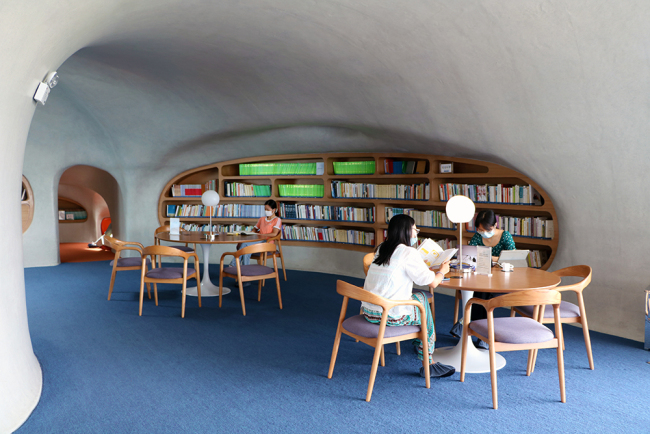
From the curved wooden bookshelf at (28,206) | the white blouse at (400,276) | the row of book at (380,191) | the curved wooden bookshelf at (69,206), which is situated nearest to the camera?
the white blouse at (400,276)

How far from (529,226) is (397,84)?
230cm

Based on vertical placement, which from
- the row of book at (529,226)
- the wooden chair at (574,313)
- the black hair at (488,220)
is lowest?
the wooden chair at (574,313)

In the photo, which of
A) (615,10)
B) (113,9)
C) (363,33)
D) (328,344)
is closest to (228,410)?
(328,344)

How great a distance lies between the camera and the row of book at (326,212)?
25.0 feet

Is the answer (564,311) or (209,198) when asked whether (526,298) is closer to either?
(564,311)

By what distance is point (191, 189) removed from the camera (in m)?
9.24

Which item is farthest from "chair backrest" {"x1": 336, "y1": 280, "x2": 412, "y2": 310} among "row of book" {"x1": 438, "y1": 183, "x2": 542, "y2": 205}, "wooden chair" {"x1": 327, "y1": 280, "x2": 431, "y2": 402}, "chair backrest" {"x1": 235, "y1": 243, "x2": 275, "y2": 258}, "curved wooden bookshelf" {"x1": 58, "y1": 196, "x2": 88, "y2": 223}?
"curved wooden bookshelf" {"x1": 58, "y1": 196, "x2": 88, "y2": 223}

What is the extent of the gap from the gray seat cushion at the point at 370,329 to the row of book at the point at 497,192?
2931 millimetres

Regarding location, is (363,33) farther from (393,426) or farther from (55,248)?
(55,248)

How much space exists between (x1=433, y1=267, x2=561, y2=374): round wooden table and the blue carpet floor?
18cm

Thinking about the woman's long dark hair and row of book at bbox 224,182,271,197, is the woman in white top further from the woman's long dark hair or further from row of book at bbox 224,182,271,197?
row of book at bbox 224,182,271,197

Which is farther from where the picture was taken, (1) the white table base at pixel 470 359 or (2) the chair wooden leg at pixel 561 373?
(1) the white table base at pixel 470 359

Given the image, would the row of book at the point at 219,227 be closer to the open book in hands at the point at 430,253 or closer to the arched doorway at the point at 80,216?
the arched doorway at the point at 80,216

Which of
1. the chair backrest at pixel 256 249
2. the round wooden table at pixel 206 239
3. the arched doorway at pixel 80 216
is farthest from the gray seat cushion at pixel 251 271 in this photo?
the arched doorway at pixel 80 216
